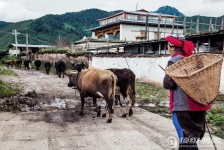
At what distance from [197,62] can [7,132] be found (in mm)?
4533

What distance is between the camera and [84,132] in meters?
5.53

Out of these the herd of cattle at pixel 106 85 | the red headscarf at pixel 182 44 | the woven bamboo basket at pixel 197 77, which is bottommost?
the herd of cattle at pixel 106 85

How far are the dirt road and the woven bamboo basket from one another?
189cm

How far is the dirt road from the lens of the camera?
4.67 metres

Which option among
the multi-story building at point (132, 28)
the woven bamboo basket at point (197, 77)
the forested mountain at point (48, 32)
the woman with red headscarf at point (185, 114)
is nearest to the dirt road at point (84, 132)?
the woman with red headscarf at point (185, 114)

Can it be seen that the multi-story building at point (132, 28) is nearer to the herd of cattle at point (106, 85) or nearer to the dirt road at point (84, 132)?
the herd of cattle at point (106, 85)

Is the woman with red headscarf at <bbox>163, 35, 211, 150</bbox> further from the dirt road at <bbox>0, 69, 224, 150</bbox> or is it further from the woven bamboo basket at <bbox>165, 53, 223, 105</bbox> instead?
the dirt road at <bbox>0, 69, 224, 150</bbox>

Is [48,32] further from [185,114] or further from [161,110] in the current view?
[185,114]

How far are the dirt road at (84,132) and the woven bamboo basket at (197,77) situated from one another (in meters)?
1.89

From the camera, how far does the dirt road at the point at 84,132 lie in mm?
4668

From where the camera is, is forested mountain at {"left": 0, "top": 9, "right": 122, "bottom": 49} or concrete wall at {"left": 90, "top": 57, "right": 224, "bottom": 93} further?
forested mountain at {"left": 0, "top": 9, "right": 122, "bottom": 49}

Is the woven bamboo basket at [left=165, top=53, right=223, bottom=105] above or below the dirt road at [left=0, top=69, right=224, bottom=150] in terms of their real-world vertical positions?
above

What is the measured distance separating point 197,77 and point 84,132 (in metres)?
3.35

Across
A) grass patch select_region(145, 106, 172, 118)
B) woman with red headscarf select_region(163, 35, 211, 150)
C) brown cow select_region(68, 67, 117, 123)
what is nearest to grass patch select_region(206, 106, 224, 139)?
grass patch select_region(145, 106, 172, 118)
